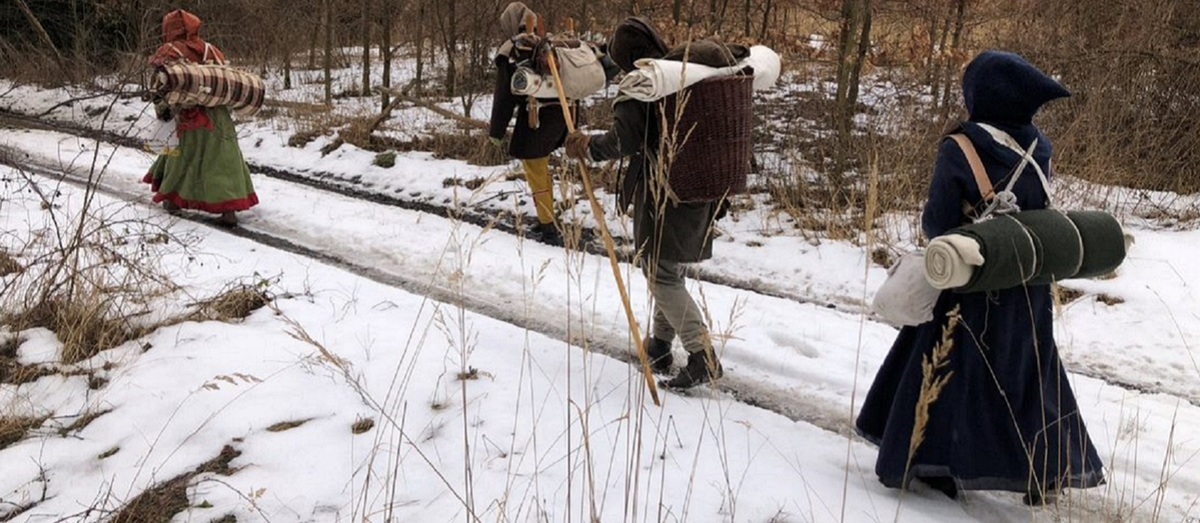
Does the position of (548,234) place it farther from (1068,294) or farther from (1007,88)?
(1007,88)

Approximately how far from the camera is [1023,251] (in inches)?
99.7

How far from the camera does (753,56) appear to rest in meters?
3.79

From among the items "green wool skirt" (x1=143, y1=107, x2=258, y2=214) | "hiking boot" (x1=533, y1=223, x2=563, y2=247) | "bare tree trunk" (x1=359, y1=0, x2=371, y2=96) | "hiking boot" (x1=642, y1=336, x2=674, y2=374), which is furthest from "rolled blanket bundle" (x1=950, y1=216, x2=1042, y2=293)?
"bare tree trunk" (x1=359, y1=0, x2=371, y2=96)

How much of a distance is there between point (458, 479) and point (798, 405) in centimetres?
178

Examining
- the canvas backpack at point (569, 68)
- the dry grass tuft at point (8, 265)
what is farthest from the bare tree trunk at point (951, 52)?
the dry grass tuft at point (8, 265)

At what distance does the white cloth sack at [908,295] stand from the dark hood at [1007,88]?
1.83 ft

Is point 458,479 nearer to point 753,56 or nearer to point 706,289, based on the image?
point 753,56

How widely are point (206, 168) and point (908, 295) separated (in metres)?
6.10

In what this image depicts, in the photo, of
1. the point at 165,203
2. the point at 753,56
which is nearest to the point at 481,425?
the point at 753,56

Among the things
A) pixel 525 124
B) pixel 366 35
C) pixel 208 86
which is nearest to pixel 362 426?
pixel 525 124

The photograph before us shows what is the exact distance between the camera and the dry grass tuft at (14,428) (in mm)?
3209

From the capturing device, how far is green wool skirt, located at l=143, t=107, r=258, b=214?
6.79 m

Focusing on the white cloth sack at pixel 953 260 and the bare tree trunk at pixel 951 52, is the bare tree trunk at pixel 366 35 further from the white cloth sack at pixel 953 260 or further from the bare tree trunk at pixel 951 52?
the white cloth sack at pixel 953 260

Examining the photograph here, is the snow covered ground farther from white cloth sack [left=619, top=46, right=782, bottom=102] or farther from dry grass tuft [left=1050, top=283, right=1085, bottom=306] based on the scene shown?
white cloth sack [left=619, top=46, right=782, bottom=102]
